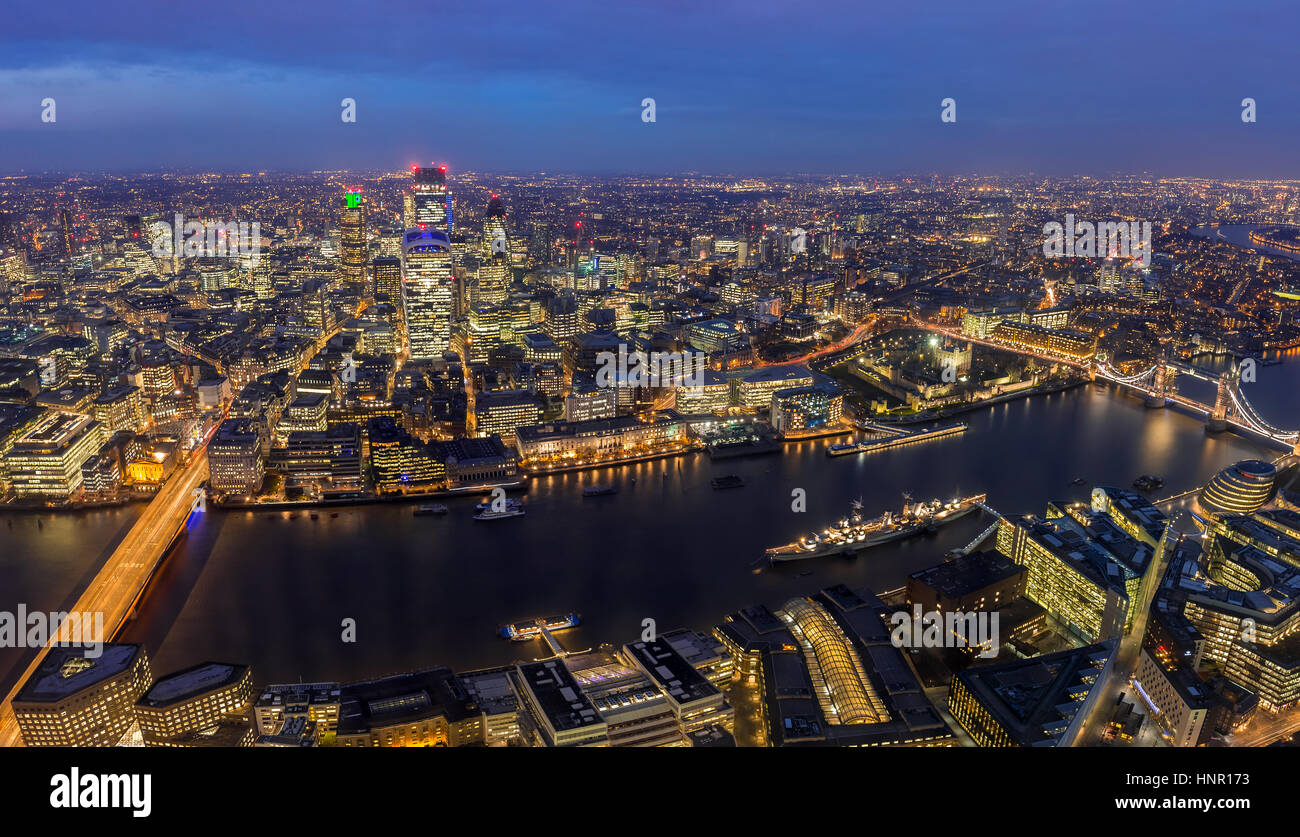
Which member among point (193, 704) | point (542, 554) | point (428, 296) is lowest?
point (193, 704)

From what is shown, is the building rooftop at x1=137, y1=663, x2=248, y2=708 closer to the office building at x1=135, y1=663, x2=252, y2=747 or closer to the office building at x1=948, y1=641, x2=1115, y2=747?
the office building at x1=135, y1=663, x2=252, y2=747

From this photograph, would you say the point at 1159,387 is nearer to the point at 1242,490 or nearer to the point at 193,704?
the point at 1242,490

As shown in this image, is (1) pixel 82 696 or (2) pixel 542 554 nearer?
(1) pixel 82 696

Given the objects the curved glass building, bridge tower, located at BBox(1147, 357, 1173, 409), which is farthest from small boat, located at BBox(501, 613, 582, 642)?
bridge tower, located at BBox(1147, 357, 1173, 409)

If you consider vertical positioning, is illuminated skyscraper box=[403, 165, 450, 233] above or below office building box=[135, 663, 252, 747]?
above

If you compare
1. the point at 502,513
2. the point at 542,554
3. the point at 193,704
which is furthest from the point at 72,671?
the point at 502,513

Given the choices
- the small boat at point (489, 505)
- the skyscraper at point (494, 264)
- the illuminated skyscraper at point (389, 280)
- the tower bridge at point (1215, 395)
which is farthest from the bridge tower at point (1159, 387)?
the illuminated skyscraper at point (389, 280)

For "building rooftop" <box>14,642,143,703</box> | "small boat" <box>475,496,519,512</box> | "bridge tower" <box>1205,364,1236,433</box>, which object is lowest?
"building rooftop" <box>14,642,143,703</box>

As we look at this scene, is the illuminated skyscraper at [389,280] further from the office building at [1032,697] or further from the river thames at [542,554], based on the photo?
the office building at [1032,697]
